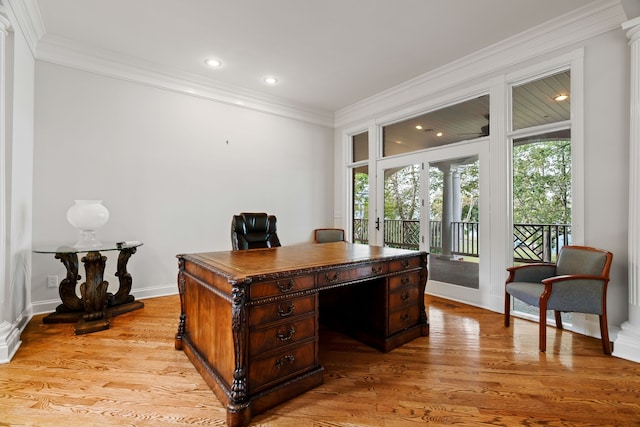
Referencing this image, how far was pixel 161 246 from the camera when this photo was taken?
3.76 meters

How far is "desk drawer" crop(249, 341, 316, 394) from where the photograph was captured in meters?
1.58

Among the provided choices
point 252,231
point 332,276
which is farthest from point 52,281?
point 332,276

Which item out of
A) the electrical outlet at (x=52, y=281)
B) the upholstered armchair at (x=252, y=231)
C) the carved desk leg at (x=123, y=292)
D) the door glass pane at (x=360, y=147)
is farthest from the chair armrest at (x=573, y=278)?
the electrical outlet at (x=52, y=281)

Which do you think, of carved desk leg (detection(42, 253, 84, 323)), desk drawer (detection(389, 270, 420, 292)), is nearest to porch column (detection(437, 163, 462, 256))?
desk drawer (detection(389, 270, 420, 292))

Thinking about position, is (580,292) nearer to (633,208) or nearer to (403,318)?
(633,208)

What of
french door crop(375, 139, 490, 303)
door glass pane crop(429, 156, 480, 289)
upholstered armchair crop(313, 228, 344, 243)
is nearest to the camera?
french door crop(375, 139, 490, 303)

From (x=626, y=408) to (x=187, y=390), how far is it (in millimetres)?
2510

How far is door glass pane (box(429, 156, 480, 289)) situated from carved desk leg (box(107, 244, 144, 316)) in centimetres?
369

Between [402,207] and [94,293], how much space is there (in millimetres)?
3870

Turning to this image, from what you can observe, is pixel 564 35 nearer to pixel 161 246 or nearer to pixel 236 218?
pixel 236 218

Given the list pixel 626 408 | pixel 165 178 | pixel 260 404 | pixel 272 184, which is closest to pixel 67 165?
pixel 165 178

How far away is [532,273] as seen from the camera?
2791mm

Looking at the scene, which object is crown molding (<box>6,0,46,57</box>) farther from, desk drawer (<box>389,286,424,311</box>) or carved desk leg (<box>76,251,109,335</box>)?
desk drawer (<box>389,286,424,311</box>)

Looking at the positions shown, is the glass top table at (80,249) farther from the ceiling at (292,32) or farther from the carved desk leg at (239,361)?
the ceiling at (292,32)
